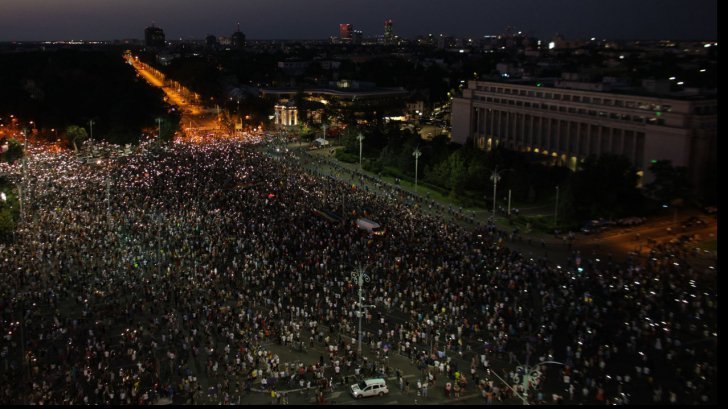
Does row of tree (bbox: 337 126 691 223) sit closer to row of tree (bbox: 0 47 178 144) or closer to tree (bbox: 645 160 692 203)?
tree (bbox: 645 160 692 203)

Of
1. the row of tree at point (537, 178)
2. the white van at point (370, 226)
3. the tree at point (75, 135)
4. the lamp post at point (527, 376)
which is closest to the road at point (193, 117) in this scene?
the tree at point (75, 135)

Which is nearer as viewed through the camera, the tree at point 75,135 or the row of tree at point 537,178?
the row of tree at point 537,178

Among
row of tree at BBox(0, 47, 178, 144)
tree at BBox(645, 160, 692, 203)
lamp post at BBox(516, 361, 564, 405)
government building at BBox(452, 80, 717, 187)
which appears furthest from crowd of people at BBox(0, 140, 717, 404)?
row of tree at BBox(0, 47, 178, 144)

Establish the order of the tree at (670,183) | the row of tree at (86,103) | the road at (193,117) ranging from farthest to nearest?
the road at (193,117)
the row of tree at (86,103)
the tree at (670,183)

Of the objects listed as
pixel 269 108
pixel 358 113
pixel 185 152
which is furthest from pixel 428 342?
pixel 269 108

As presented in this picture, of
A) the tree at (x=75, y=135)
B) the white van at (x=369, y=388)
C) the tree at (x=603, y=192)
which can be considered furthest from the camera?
the tree at (x=75, y=135)

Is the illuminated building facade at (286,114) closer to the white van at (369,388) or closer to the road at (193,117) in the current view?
the road at (193,117)

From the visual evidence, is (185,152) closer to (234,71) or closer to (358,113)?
(358,113)
